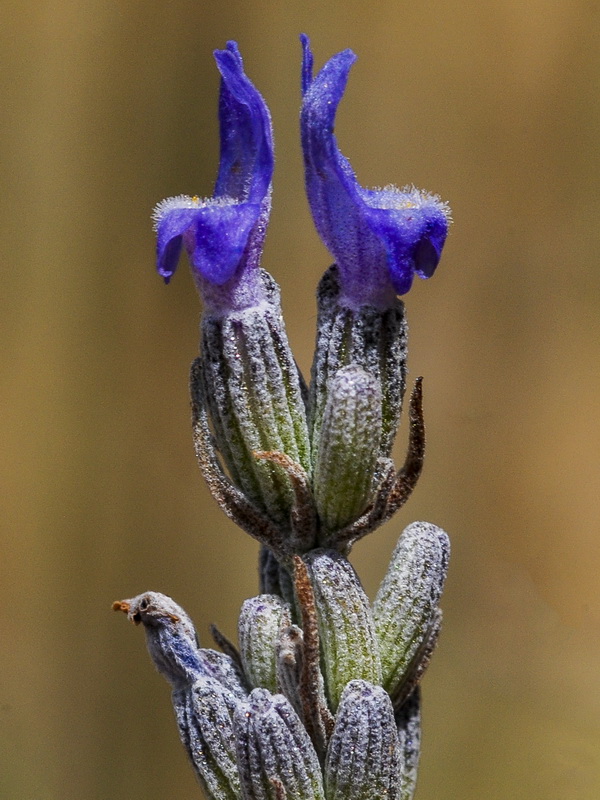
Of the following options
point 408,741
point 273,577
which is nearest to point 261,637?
point 273,577

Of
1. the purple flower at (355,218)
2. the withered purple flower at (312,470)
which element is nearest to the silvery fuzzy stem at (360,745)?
the withered purple flower at (312,470)

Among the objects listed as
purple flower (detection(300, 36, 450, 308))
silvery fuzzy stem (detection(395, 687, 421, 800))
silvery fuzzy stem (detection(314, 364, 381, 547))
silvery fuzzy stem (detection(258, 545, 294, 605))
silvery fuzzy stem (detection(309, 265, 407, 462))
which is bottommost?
silvery fuzzy stem (detection(395, 687, 421, 800))

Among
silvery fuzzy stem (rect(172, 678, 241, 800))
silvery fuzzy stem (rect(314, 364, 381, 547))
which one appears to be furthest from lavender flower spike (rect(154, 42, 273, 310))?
silvery fuzzy stem (rect(172, 678, 241, 800))

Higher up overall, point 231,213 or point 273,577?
point 231,213

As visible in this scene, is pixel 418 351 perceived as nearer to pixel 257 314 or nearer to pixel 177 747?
pixel 177 747

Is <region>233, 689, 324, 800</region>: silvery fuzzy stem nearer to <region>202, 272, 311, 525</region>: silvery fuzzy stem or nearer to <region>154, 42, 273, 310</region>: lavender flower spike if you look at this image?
<region>202, 272, 311, 525</region>: silvery fuzzy stem

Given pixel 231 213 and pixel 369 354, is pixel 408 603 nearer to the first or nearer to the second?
pixel 369 354
